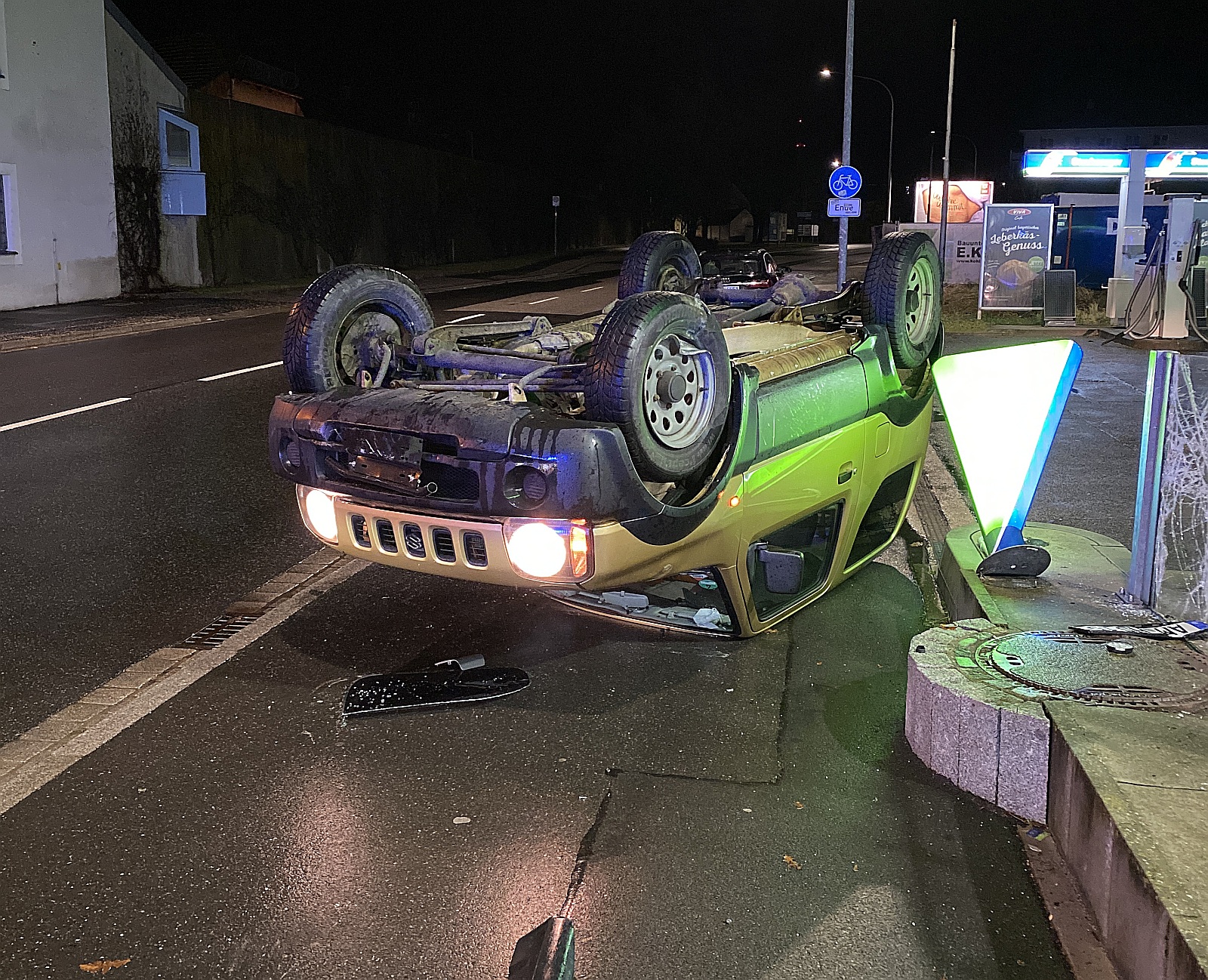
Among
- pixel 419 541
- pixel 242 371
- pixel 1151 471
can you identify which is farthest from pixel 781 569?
pixel 242 371

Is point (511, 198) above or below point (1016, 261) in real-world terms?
above

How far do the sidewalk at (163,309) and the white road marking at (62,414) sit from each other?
3.31m

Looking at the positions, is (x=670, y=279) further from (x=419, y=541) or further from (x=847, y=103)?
(x=847, y=103)

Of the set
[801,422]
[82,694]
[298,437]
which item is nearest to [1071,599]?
[801,422]

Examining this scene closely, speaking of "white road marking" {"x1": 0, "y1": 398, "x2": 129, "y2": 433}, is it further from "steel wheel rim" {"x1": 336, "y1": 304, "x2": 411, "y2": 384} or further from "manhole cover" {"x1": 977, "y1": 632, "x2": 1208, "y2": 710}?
"manhole cover" {"x1": 977, "y1": 632, "x2": 1208, "y2": 710}

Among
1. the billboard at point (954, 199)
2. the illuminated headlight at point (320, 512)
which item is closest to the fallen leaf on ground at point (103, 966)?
the illuminated headlight at point (320, 512)

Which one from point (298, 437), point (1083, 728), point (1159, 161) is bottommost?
point (1083, 728)

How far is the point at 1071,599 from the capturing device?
183 inches

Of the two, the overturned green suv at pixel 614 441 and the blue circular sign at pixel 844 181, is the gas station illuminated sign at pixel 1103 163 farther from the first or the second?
the overturned green suv at pixel 614 441

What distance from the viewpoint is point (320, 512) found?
14.5ft

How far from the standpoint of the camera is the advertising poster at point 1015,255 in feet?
69.6

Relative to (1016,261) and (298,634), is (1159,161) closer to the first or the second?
(1016,261)

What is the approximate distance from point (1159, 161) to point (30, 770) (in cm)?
3154

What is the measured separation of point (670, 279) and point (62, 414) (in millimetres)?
6362
